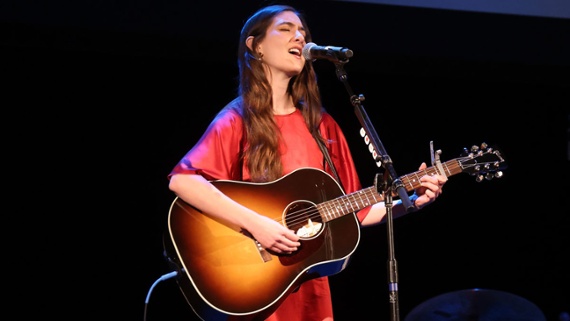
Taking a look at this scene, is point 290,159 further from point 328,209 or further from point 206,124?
point 206,124

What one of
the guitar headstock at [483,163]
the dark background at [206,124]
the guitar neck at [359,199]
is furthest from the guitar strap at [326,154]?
the dark background at [206,124]

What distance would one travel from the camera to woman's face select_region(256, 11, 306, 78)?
3248 mm

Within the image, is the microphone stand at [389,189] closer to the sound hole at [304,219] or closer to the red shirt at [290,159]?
the sound hole at [304,219]

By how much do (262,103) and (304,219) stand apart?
0.62 metres

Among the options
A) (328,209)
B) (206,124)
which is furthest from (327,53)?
(206,124)

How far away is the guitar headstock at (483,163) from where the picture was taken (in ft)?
9.79

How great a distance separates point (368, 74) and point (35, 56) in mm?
2426

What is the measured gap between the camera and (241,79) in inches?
134

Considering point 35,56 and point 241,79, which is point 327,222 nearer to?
point 241,79

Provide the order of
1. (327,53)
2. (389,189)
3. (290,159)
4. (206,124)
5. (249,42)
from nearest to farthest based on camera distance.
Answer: (389,189) → (327,53) → (290,159) → (249,42) → (206,124)

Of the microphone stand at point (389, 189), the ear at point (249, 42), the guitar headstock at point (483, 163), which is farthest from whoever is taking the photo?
the ear at point (249, 42)

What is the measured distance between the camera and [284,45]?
328 cm

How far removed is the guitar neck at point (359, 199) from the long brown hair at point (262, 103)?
28 cm

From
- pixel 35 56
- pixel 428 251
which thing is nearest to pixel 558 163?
pixel 428 251
